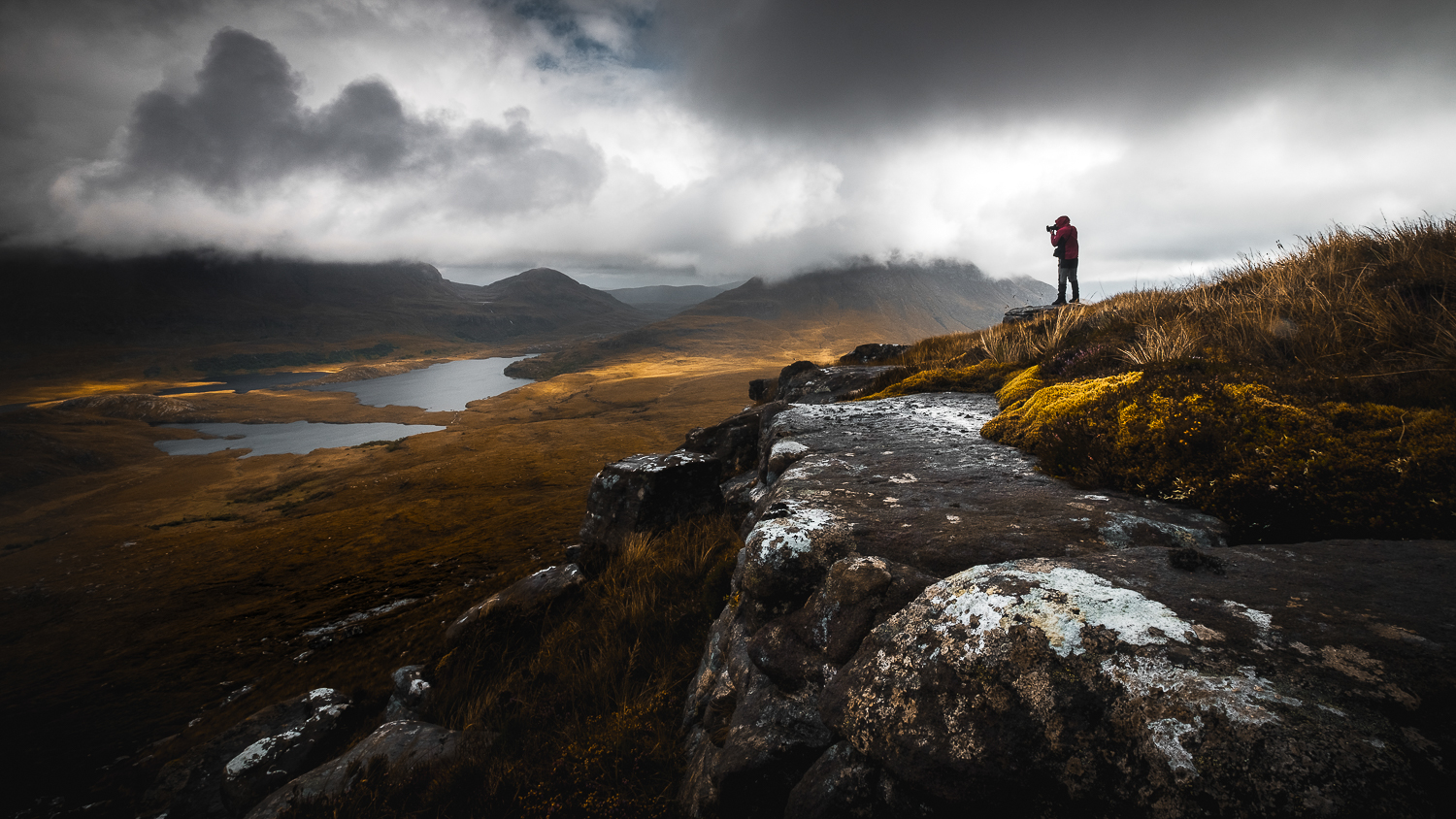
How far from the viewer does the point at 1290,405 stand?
11.5ft

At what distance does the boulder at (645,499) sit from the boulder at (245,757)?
388 cm

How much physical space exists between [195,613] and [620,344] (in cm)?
14899

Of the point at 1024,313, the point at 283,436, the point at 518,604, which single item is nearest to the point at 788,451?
the point at 518,604

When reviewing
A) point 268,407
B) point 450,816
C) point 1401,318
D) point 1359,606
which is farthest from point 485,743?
point 268,407

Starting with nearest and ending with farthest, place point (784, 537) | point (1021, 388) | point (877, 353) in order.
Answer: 1. point (784, 537)
2. point (1021, 388)
3. point (877, 353)

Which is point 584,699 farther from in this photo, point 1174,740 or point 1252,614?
point 1252,614

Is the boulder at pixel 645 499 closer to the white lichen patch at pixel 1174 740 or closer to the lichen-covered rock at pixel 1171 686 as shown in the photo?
the lichen-covered rock at pixel 1171 686

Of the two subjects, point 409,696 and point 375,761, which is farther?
point 409,696

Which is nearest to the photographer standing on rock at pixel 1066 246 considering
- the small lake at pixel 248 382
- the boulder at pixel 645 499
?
the boulder at pixel 645 499

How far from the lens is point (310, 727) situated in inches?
253

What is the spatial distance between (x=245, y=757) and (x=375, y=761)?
3.15 meters

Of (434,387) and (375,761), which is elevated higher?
(434,387)

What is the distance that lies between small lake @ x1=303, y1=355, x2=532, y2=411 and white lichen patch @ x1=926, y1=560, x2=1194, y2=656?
71.2 metres

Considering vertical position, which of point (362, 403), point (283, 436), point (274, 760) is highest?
point (362, 403)
